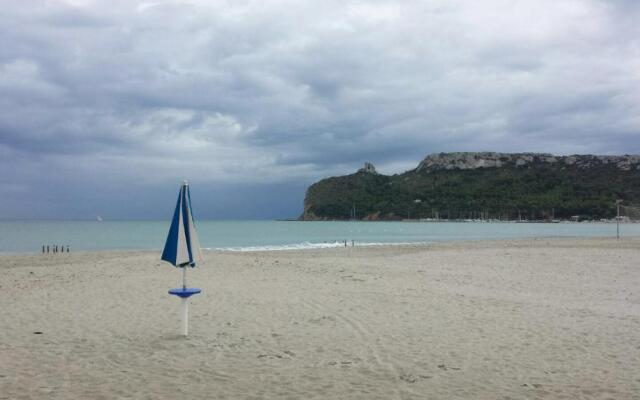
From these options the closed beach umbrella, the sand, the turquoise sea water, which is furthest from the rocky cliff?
the closed beach umbrella

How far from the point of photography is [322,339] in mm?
8859

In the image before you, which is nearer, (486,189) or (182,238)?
(182,238)

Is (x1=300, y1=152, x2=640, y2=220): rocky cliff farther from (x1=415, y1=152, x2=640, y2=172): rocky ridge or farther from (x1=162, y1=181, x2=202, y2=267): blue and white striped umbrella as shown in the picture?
(x1=162, y1=181, x2=202, y2=267): blue and white striped umbrella

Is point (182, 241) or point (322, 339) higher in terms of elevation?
point (182, 241)

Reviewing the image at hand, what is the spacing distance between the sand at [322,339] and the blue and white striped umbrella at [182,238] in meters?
1.40

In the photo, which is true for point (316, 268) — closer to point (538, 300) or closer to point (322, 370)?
point (538, 300)

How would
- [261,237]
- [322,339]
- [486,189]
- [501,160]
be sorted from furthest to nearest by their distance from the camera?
1. [501,160]
2. [486,189]
3. [261,237]
4. [322,339]

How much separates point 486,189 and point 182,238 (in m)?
172

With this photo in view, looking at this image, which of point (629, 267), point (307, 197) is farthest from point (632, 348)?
point (307, 197)

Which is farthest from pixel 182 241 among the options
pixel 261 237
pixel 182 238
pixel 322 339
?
pixel 261 237

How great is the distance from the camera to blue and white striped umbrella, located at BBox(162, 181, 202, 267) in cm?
836

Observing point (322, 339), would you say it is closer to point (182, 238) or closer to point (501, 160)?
point (182, 238)

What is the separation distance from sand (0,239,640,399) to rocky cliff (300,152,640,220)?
473 ft

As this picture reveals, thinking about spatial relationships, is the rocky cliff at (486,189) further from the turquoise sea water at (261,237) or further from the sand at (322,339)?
the sand at (322,339)
